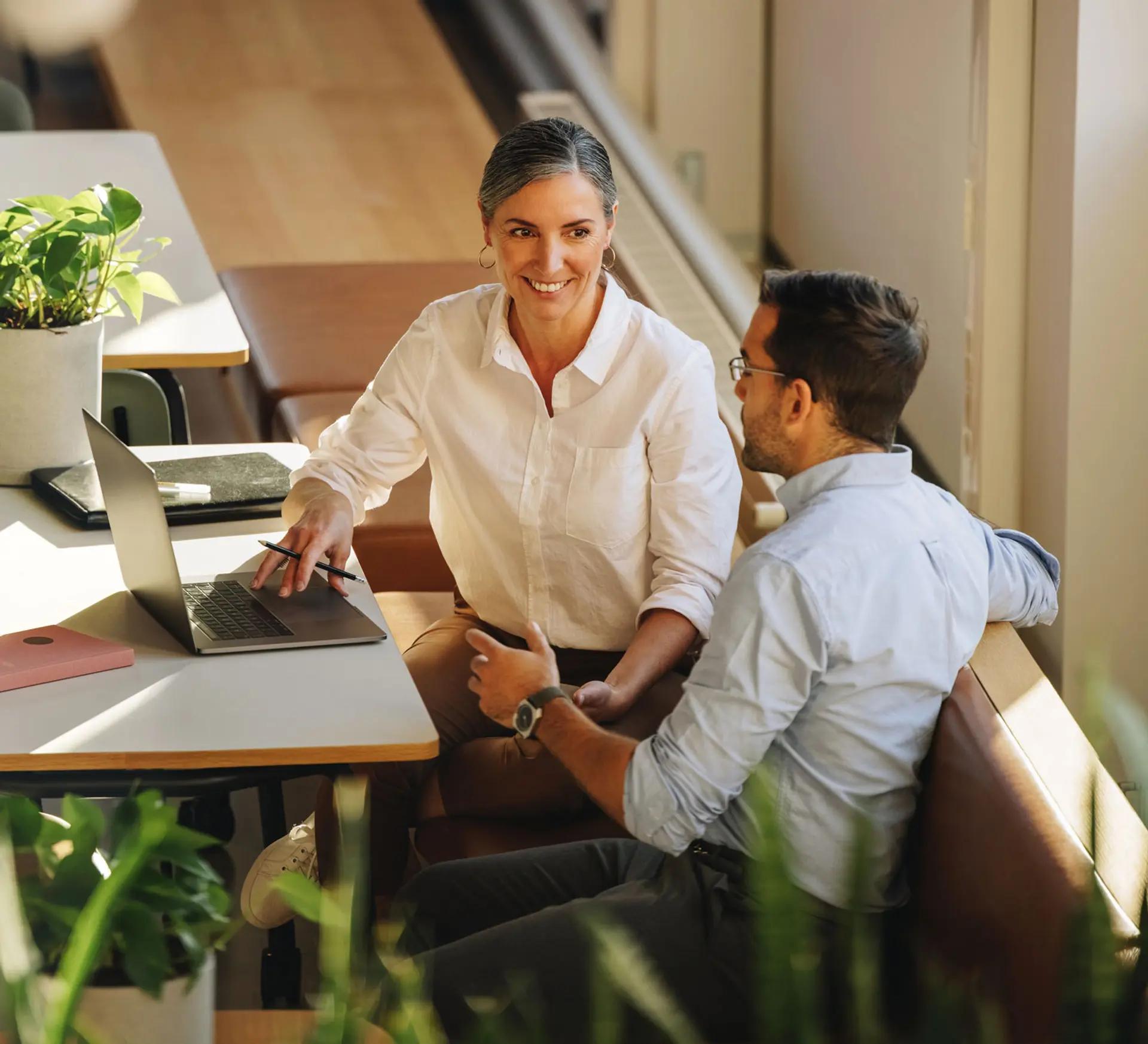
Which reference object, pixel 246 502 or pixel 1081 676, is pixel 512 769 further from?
pixel 1081 676

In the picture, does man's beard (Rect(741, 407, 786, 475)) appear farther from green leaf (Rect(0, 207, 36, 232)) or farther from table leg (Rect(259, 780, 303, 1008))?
green leaf (Rect(0, 207, 36, 232))

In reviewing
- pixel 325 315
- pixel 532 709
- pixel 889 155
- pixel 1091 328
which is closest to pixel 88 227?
pixel 532 709

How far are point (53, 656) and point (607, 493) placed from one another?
Result: 841 mm

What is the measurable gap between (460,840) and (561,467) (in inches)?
22.9

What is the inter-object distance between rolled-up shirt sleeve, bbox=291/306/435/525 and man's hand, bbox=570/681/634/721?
57 centimetres

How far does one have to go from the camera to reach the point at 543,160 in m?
2.32

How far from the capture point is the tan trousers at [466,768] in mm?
2240

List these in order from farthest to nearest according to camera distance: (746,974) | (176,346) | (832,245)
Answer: (832,245), (176,346), (746,974)

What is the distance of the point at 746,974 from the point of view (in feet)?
5.80

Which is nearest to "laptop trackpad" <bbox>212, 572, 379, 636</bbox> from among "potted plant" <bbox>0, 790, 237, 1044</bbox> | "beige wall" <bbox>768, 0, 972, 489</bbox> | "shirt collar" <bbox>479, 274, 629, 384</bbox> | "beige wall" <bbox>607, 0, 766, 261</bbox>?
"shirt collar" <bbox>479, 274, 629, 384</bbox>

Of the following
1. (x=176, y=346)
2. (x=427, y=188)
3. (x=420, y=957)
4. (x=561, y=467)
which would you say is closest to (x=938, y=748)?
(x=420, y=957)

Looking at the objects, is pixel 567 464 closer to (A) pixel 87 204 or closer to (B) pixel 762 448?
(B) pixel 762 448

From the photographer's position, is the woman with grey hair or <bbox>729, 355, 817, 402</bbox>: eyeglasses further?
the woman with grey hair

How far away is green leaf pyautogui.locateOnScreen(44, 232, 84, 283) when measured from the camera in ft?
8.14
